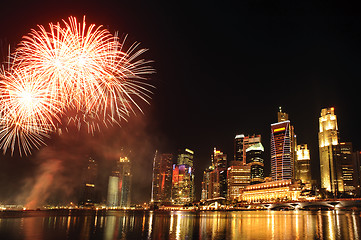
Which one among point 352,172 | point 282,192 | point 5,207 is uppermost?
point 352,172

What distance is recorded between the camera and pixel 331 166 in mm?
196750

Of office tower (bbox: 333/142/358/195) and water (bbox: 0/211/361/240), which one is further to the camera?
office tower (bbox: 333/142/358/195)

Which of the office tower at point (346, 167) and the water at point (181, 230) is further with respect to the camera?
the office tower at point (346, 167)

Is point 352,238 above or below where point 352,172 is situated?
below

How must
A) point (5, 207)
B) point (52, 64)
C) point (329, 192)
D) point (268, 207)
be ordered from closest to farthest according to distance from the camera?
1. point (52, 64)
2. point (5, 207)
3. point (268, 207)
4. point (329, 192)

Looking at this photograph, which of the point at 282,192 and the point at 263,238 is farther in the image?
the point at 282,192

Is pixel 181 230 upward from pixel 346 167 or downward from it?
downward

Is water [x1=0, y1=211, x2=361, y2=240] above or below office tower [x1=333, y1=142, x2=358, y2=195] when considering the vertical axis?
below

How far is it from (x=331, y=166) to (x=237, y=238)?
191 meters

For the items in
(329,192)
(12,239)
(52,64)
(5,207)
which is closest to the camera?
(52,64)

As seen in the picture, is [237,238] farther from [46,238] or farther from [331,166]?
[331,166]

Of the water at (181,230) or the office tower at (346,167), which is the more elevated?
Result: the office tower at (346,167)

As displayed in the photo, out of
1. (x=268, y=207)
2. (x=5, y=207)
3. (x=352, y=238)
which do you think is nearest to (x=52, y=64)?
(x=352, y=238)

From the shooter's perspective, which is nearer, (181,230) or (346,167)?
(181,230)
